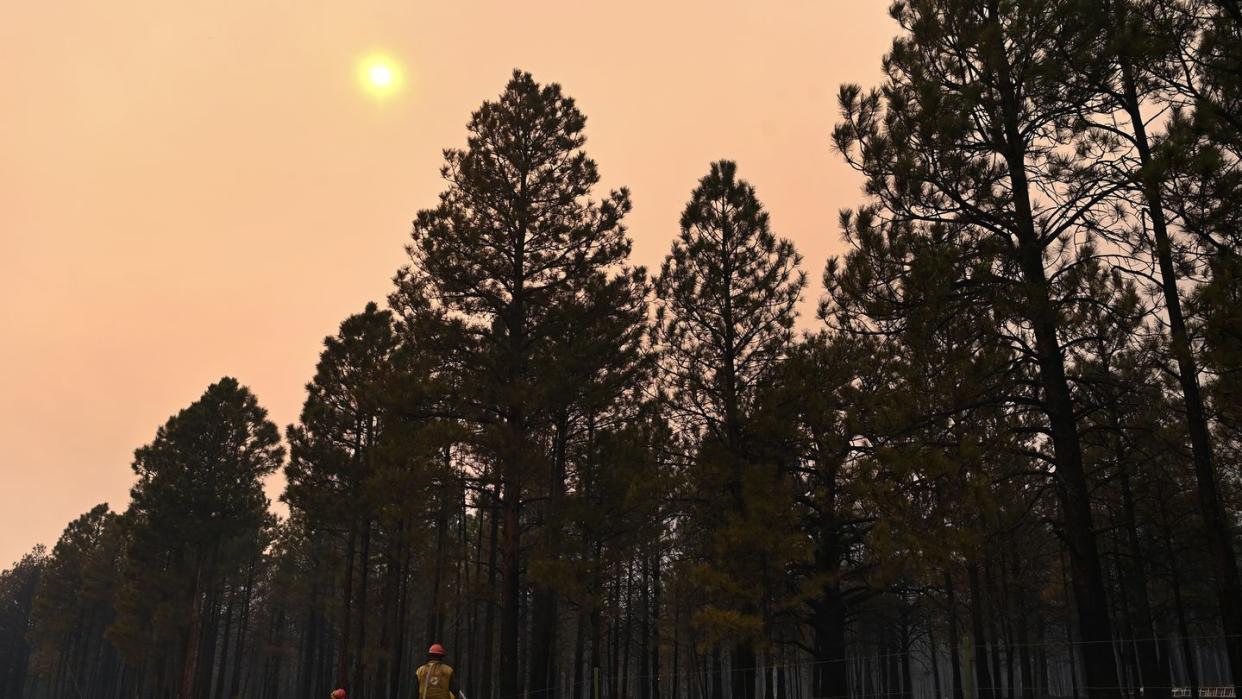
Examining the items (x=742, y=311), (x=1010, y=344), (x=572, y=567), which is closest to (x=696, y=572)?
(x=572, y=567)

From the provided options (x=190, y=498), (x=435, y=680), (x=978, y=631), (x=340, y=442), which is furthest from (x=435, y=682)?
(x=190, y=498)

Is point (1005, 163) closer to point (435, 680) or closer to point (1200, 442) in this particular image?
point (1200, 442)

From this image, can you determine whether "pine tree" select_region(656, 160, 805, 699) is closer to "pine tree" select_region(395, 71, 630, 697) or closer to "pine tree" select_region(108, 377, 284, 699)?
"pine tree" select_region(395, 71, 630, 697)

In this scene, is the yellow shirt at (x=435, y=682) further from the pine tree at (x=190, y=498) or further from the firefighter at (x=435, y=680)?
the pine tree at (x=190, y=498)

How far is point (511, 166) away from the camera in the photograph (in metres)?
22.3

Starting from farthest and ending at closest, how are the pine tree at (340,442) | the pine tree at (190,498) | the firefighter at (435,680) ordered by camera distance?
the pine tree at (190,498) → the pine tree at (340,442) → the firefighter at (435,680)

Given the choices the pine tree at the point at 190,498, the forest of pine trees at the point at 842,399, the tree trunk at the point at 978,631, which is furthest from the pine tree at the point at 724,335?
the pine tree at the point at 190,498

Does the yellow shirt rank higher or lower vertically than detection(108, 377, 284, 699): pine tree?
lower

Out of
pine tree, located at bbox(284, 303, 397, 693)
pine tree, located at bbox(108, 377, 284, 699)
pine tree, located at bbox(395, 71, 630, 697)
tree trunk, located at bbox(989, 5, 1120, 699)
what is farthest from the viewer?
pine tree, located at bbox(108, 377, 284, 699)

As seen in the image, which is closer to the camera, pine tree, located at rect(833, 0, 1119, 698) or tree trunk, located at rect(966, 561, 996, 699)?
pine tree, located at rect(833, 0, 1119, 698)

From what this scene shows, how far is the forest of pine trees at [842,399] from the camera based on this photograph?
11289 mm

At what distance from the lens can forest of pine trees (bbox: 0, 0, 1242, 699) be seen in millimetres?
11289

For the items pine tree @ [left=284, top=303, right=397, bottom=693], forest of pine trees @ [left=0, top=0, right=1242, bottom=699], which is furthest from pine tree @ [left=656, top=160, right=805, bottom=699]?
pine tree @ [left=284, top=303, right=397, bottom=693]

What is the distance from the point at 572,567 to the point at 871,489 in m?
9.14
